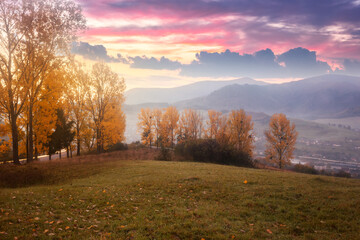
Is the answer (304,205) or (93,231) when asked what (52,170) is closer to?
(93,231)

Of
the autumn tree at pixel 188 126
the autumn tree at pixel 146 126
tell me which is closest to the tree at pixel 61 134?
the autumn tree at pixel 146 126

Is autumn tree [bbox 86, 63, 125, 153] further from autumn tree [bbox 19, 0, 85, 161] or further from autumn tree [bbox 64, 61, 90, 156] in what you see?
autumn tree [bbox 19, 0, 85, 161]

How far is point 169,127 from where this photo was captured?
70.4 meters

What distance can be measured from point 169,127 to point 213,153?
33.9 meters

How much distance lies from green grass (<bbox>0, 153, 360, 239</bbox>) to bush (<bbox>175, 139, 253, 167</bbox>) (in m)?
22.2

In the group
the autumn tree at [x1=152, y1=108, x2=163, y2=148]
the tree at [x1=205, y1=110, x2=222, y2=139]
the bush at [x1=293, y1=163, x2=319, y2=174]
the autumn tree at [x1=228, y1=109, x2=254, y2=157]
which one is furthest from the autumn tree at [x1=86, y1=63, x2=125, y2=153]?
the bush at [x1=293, y1=163, x2=319, y2=174]

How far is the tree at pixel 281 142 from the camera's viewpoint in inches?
2373

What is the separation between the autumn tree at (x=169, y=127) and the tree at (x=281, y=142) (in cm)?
3040

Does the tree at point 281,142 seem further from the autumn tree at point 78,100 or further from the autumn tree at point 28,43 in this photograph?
the autumn tree at point 28,43

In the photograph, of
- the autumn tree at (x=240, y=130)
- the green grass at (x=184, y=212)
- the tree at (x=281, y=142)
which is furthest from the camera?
the autumn tree at (x=240, y=130)

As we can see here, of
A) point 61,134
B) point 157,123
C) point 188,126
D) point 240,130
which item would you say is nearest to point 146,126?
point 157,123

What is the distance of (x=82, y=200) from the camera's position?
11859mm

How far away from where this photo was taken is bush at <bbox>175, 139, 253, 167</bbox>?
38031 mm

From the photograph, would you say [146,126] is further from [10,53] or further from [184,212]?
[184,212]
